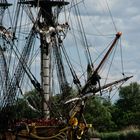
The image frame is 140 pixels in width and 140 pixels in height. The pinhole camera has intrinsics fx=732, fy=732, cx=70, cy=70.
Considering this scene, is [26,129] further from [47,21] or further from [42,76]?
[47,21]

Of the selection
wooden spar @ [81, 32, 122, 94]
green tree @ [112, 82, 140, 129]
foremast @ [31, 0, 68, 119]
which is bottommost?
wooden spar @ [81, 32, 122, 94]

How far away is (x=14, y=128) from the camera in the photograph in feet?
144

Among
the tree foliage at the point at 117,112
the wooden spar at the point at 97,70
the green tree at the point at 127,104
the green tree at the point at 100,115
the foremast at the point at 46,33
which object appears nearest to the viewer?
the wooden spar at the point at 97,70

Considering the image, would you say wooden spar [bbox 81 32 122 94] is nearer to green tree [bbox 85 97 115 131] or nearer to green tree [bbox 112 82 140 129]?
green tree [bbox 85 97 115 131]

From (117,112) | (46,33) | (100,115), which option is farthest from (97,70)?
(117,112)

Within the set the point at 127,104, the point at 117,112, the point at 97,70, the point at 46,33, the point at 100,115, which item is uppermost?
the point at 127,104

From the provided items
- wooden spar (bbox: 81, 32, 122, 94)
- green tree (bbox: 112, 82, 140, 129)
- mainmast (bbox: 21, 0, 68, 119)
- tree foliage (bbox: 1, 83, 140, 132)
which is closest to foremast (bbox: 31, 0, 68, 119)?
mainmast (bbox: 21, 0, 68, 119)

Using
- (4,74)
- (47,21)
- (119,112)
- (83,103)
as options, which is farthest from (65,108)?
(119,112)

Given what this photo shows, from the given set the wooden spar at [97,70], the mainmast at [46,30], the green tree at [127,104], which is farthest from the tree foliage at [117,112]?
the wooden spar at [97,70]

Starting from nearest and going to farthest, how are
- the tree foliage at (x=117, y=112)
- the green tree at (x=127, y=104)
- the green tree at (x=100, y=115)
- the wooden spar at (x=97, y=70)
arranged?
the wooden spar at (x=97, y=70) < the tree foliage at (x=117, y=112) < the green tree at (x=100, y=115) < the green tree at (x=127, y=104)

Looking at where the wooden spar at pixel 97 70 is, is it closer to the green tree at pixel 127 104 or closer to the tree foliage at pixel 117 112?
the tree foliage at pixel 117 112

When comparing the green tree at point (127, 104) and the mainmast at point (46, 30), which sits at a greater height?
the green tree at point (127, 104)

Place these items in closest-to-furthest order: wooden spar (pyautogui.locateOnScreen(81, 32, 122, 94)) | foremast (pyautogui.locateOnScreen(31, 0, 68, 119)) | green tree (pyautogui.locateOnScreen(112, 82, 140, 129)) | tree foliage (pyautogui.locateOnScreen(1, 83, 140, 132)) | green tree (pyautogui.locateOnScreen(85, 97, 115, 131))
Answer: wooden spar (pyautogui.locateOnScreen(81, 32, 122, 94)) < foremast (pyautogui.locateOnScreen(31, 0, 68, 119)) < tree foliage (pyautogui.locateOnScreen(1, 83, 140, 132)) < green tree (pyautogui.locateOnScreen(85, 97, 115, 131)) < green tree (pyautogui.locateOnScreen(112, 82, 140, 129))

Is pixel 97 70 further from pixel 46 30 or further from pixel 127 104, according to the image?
pixel 127 104
